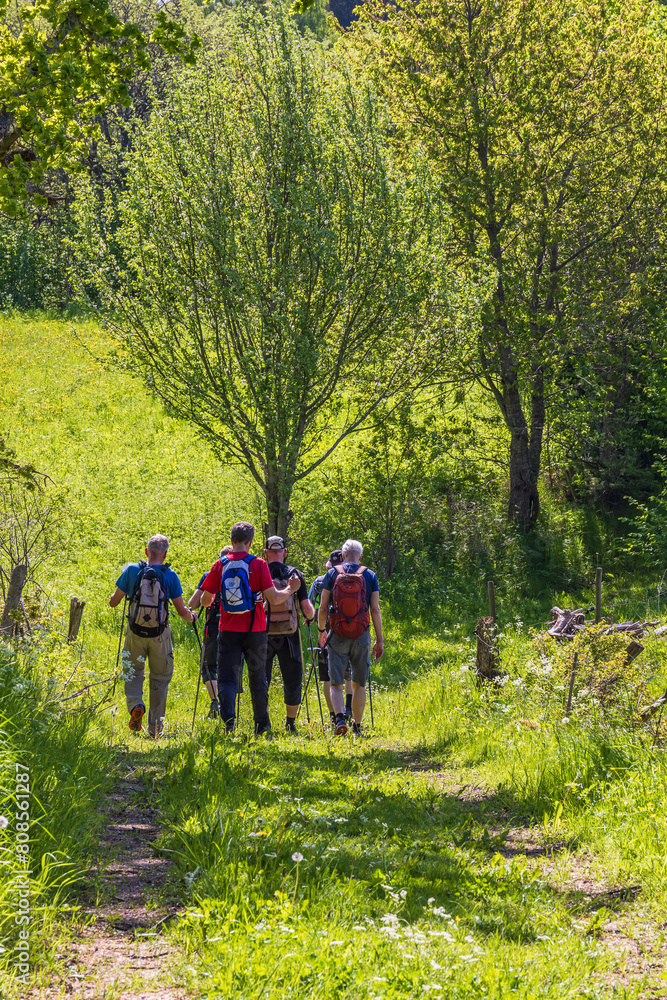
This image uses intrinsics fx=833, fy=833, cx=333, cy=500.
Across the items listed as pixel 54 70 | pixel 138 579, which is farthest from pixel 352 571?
pixel 54 70

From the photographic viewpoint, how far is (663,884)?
438 centimetres


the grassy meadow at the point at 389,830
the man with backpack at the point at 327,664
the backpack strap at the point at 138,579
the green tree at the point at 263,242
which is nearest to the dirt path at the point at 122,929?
the grassy meadow at the point at 389,830

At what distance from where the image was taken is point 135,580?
7773 mm

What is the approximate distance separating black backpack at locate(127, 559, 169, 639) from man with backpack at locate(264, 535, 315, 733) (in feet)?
3.54

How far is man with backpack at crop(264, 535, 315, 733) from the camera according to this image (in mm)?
8289

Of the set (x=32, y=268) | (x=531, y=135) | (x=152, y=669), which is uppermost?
(x=32, y=268)

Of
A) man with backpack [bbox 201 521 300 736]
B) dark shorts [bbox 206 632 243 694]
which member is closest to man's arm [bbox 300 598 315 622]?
man with backpack [bbox 201 521 300 736]

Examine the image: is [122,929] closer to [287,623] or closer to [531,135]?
[287,623]

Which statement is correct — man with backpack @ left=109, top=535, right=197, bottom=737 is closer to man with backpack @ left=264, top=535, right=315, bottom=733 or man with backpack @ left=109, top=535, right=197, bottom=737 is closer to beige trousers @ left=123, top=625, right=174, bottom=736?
beige trousers @ left=123, top=625, right=174, bottom=736

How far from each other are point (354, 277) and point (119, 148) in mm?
4338

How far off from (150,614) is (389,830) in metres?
3.43

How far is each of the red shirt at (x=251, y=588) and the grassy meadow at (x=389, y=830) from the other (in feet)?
3.04

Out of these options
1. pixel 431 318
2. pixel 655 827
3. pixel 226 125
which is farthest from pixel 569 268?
pixel 655 827

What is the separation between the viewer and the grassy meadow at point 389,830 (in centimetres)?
330
